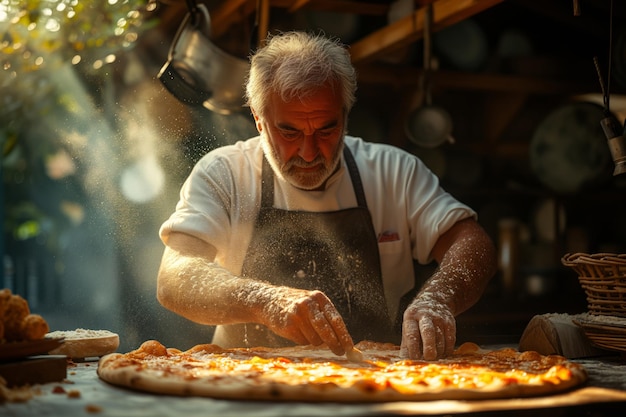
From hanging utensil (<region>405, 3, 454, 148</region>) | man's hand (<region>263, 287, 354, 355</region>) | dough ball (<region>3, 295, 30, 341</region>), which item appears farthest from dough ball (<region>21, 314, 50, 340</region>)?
Result: hanging utensil (<region>405, 3, 454, 148</region>)

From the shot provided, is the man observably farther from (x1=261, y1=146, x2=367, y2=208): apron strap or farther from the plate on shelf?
the plate on shelf

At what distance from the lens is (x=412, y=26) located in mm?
4344

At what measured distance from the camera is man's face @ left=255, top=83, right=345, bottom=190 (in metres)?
3.14

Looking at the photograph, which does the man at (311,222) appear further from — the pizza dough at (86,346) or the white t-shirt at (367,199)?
the pizza dough at (86,346)

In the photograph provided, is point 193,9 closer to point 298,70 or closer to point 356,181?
point 298,70

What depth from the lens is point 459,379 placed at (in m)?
2.11

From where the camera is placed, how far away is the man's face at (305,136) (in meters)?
3.14

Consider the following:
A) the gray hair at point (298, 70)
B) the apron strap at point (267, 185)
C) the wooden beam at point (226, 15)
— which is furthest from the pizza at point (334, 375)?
the wooden beam at point (226, 15)

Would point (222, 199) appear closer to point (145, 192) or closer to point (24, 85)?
point (145, 192)

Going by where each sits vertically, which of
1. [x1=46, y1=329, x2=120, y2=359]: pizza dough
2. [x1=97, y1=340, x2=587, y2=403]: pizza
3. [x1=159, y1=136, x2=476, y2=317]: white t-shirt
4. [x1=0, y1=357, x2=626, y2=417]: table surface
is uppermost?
[x1=159, y1=136, x2=476, y2=317]: white t-shirt

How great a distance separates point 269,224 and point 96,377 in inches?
52.2

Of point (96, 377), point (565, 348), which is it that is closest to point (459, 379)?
point (565, 348)

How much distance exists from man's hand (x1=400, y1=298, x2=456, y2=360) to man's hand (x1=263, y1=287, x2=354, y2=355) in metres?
0.25

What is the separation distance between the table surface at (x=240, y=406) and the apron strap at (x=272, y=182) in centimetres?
152
